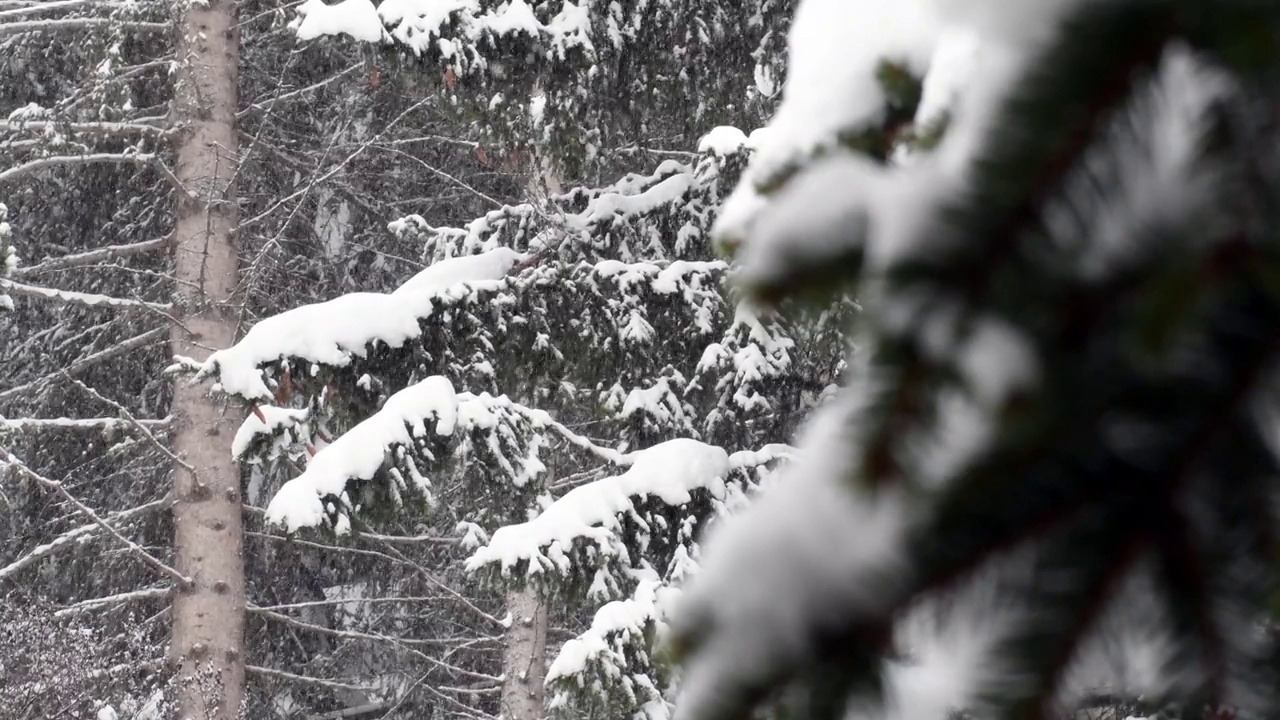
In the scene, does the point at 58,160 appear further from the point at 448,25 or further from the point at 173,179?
the point at 448,25

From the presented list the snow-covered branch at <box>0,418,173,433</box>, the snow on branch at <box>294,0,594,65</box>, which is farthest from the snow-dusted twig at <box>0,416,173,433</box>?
the snow on branch at <box>294,0,594,65</box>

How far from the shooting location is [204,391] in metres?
6.44

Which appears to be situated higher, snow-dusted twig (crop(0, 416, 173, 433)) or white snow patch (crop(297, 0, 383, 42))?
white snow patch (crop(297, 0, 383, 42))

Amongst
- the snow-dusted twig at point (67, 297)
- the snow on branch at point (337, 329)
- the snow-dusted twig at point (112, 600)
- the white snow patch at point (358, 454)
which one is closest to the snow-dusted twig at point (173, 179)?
the snow-dusted twig at point (67, 297)

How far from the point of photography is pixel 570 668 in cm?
447

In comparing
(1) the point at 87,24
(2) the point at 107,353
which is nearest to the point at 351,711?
(2) the point at 107,353

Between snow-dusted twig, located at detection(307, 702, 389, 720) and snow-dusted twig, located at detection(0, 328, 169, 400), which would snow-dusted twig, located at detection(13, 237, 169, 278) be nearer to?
snow-dusted twig, located at detection(0, 328, 169, 400)

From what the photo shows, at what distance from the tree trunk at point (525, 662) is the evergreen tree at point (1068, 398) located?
5633 millimetres

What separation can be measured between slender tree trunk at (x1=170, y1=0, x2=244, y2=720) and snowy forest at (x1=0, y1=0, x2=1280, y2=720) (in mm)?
27

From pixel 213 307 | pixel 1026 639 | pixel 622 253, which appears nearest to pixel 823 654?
pixel 1026 639

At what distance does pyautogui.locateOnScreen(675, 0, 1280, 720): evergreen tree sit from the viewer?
0.47m

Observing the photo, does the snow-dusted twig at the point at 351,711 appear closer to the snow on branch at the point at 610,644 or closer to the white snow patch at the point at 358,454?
the white snow patch at the point at 358,454

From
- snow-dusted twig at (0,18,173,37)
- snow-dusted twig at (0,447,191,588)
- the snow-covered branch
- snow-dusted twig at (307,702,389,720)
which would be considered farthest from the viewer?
snow-dusted twig at (307,702,389,720)

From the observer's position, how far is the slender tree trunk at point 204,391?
6.25 metres
